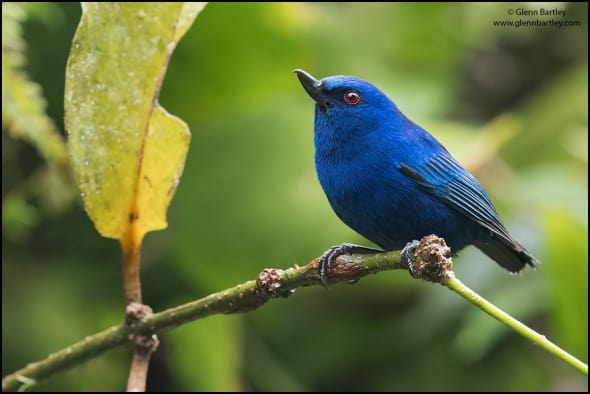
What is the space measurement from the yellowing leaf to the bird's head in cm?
47

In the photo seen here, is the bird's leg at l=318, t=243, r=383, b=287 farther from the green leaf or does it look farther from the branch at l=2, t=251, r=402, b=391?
the green leaf

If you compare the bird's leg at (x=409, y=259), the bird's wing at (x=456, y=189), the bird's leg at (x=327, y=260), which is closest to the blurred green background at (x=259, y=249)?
the bird's wing at (x=456, y=189)

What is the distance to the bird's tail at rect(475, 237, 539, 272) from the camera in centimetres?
198

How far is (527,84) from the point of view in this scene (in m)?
3.58

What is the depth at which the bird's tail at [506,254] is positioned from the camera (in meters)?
1.98

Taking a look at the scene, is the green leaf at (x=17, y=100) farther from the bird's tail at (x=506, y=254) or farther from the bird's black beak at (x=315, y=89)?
the bird's tail at (x=506, y=254)

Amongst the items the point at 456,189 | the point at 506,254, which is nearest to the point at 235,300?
the point at 456,189

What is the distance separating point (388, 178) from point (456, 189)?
0.53 feet

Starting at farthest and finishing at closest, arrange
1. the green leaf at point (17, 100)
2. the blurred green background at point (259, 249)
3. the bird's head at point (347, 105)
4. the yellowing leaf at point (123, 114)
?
the blurred green background at point (259, 249) < the green leaf at point (17, 100) < the bird's head at point (347, 105) < the yellowing leaf at point (123, 114)

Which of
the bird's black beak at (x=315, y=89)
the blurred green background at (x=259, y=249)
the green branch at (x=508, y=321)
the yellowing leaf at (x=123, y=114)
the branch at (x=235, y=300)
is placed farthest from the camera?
the blurred green background at (x=259, y=249)

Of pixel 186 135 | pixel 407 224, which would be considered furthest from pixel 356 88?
pixel 186 135

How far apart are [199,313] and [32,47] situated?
164 centimetres

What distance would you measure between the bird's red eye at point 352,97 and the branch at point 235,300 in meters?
0.66

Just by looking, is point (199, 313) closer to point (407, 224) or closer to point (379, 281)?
point (407, 224)
